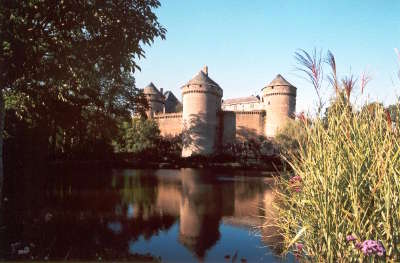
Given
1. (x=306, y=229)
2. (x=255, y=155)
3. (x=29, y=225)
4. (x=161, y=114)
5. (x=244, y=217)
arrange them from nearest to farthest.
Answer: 1. (x=306, y=229)
2. (x=29, y=225)
3. (x=244, y=217)
4. (x=255, y=155)
5. (x=161, y=114)

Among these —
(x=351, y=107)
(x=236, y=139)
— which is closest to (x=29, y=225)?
(x=351, y=107)

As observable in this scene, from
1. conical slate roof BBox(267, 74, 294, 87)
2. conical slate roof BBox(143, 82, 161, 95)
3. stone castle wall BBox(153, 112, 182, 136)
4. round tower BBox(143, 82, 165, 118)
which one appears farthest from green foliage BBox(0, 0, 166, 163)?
conical slate roof BBox(143, 82, 161, 95)

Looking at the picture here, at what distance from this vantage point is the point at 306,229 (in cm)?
354

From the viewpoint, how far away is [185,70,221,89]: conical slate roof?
4790 cm

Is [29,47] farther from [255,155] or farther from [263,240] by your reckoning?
[255,155]

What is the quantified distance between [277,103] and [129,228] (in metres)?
42.0

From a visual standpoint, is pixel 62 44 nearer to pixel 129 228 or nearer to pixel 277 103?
pixel 129 228

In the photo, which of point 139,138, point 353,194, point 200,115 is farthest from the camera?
point 200,115

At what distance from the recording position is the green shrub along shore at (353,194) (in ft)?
9.78

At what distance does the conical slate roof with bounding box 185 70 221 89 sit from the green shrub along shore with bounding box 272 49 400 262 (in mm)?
44656

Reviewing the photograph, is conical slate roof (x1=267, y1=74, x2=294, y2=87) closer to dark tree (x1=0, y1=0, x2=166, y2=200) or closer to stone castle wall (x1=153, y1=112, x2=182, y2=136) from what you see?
stone castle wall (x1=153, y1=112, x2=182, y2=136)

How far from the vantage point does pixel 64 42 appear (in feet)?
21.1

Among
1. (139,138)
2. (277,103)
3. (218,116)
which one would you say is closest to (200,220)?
(139,138)

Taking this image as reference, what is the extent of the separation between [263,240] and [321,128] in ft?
14.9
